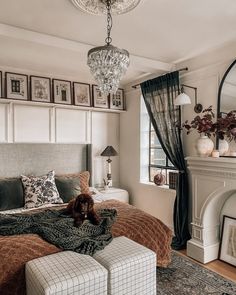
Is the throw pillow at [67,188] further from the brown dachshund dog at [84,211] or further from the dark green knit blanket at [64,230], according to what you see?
A: the brown dachshund dog at [84,211]

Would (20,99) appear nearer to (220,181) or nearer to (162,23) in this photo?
(162,23)

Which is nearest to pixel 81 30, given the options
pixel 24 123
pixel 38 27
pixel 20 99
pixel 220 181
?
pixel 38 27

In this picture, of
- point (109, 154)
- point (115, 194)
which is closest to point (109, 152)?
point (109, 154)

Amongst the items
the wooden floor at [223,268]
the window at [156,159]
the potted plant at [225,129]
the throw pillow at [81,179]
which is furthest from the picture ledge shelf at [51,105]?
the wooden floor at [223,268]

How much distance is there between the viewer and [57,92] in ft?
13.2

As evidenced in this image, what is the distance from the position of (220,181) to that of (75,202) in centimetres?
161

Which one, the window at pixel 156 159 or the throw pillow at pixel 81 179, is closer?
the throw pillow at pixel 81 179

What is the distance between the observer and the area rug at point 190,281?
7.57ft

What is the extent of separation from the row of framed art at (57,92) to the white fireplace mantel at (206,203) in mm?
2028

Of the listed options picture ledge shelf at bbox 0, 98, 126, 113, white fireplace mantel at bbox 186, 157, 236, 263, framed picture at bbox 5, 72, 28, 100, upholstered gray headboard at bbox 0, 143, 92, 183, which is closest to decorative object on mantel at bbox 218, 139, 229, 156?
white fireplace mantel at bbox 186, 157, 236, 263

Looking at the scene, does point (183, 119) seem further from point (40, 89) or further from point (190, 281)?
point (40, 89)

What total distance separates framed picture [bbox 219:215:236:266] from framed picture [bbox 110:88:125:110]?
8.46 ft

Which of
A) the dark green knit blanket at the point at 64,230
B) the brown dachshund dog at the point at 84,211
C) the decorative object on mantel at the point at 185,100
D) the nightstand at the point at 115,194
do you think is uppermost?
the decorative object on mantel at the point at 185,100

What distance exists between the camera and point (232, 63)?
9.41ft
